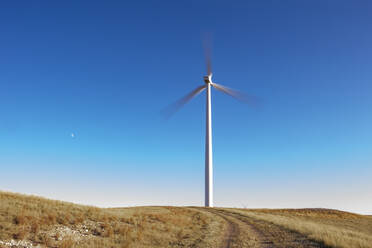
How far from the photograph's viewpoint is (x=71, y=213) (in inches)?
874

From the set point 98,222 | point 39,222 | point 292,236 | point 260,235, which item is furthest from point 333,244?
point 39,222

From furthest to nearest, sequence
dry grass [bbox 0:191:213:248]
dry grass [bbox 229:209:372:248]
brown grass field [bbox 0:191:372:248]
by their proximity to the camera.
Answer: dry grass [bbox 229:209:372:248] < dry grass [bbox 0:191:213:248] < brown grass field [bbox 0:191:372:248]

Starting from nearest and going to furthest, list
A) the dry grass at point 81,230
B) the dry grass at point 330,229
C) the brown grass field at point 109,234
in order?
the brown grass field at point 109,234 < the dry grass at point 81,230 < the dry grass at point 330,229

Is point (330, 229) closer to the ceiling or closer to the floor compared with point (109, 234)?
closer to the ceiling

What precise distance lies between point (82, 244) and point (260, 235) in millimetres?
11961

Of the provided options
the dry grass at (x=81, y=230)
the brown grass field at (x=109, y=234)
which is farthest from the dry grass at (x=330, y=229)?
the dry grass at (x=81, y=230)

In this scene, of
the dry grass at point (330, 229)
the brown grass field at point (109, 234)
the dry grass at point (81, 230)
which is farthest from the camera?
the dry grass at point (330, 229)

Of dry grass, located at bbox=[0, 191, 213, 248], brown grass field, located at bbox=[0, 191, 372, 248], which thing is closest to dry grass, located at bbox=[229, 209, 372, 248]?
brown grass field, located at bbox=[0, 191, 372, 248]

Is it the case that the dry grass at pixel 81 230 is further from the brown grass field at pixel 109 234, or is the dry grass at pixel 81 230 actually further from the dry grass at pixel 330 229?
the dry grass at pixel 330 229

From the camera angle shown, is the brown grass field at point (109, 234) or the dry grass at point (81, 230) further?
the dry grass at point (81, 230)

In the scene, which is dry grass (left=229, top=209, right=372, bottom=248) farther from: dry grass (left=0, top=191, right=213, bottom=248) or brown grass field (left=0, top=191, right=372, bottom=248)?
dry grass (left=0, top=191, right=213, bottom=248)

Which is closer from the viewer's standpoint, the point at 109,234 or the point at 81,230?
the point at 109,234

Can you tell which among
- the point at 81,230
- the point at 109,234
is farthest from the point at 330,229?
the point at 81,230

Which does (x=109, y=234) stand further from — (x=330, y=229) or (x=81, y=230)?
(x=330, y=229)
